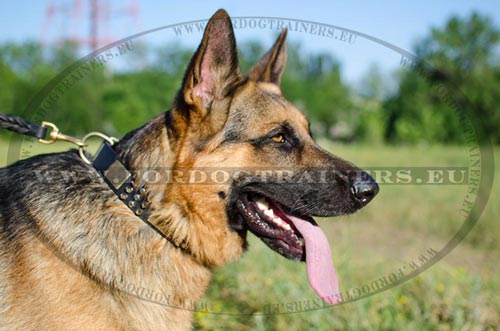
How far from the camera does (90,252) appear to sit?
2.96 meters

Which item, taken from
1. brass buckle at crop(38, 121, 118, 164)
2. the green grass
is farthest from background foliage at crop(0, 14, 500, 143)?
brass buckle at crop(38, 121, 118, 164)

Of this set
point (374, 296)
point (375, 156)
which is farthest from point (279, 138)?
point (375, 156)

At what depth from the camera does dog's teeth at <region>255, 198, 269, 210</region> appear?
3447mm

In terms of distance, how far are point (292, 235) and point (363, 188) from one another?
0.63 metres

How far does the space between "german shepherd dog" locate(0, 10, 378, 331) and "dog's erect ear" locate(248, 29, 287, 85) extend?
58 centimetres

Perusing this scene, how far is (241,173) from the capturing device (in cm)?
331

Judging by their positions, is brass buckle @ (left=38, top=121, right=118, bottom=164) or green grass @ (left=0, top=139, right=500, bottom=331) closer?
brass buckle @ (left=38, top=121, right=118, bottom=164)

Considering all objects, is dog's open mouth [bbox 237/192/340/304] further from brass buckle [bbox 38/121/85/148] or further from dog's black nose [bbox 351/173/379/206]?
brass buckle [bbox 38/121/85/148]

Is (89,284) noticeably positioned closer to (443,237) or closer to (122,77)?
(443,237)

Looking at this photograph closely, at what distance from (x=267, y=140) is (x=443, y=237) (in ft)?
25.4

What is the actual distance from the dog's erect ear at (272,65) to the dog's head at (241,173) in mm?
631

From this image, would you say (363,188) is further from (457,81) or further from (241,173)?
(457,81)

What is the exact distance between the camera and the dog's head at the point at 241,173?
322 centimetres

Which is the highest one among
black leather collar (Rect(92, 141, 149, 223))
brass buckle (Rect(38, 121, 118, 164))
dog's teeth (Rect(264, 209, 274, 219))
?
brass buckle (Rect(38, 121, 118, 164))
